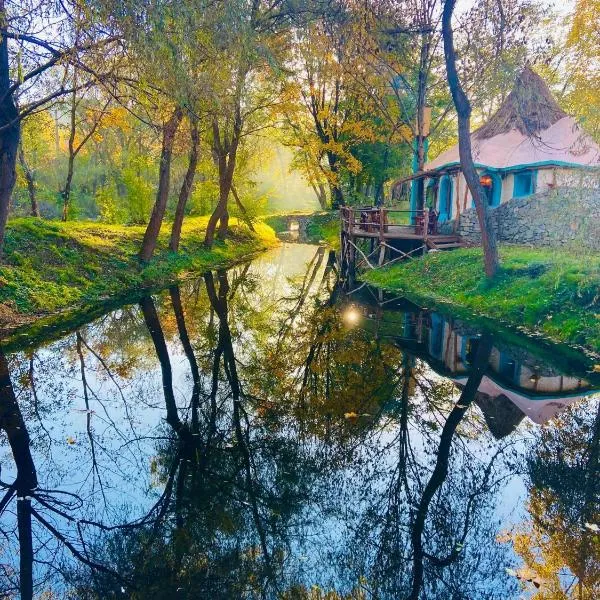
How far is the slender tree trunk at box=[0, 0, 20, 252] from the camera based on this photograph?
11781 mm

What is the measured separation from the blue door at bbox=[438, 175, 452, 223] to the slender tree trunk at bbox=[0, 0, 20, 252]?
71.0 feet

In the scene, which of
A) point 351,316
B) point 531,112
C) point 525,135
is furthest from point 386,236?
point 531,112

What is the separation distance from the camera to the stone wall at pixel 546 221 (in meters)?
12.4

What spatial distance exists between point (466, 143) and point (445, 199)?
13363 mm

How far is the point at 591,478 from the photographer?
647 cm

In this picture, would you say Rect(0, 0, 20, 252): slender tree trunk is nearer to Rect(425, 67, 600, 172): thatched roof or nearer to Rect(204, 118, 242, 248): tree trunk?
Rect(204, 118, 242, 248): tree trunk

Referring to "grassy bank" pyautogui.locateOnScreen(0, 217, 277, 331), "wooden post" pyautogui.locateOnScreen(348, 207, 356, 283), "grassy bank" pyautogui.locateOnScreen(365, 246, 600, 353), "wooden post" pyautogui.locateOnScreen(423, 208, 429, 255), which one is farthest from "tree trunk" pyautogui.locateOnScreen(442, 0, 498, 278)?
"grassy bank" pyautogui.locateOnScreen(0, 217, 277, 331)

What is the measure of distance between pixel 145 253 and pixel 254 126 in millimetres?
11879

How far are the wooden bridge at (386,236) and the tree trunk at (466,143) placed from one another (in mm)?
4660

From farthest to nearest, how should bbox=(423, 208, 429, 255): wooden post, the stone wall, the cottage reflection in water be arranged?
1. bbox=(423, 208, 429, 255): wooden post
2. the stone wall
3. the cottage reflection in water

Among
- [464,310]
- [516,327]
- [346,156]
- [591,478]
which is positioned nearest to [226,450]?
[591,478]

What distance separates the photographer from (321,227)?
45.2m

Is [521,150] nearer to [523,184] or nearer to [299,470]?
[523,184]

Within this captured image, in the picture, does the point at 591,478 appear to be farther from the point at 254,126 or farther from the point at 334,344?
the point at 254,126
